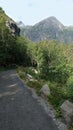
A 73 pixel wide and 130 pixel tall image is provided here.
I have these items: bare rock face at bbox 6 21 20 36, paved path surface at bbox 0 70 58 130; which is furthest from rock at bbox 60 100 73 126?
bare rock face at bbox 6 21 20 36

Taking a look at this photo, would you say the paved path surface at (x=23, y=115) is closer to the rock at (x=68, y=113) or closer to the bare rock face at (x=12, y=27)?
the rock at (x=68, y=113)

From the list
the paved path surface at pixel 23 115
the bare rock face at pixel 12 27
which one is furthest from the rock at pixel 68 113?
the bare rock face at pixel 12 27

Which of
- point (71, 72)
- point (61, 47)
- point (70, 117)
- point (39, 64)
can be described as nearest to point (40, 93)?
point (70, 117)

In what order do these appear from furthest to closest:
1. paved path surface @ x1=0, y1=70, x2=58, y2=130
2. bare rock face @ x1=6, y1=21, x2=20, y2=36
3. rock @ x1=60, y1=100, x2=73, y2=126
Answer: bare rock face @ x1=6, y1=21, x2=20, y2=36
paved path surface @ x1=0, y1=70, x2=58, y2=130
rock @ x1=60, y1=100, x2=73, y2=126

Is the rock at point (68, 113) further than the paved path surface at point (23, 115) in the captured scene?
No

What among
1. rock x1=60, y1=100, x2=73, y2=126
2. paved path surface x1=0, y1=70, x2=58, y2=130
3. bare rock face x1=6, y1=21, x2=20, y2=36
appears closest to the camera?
rock x1=60, y1=100, x2=73, y2=126

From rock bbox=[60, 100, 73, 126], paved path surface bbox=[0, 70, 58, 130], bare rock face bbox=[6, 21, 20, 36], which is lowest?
bare rock face bbox=[6, 21, 20, 36]

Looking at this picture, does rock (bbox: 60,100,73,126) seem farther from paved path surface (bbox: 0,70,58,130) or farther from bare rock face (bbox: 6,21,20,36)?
bare rock face (bbox: 6,21,20,36)

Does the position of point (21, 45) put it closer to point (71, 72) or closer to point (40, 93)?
point (71, 72)

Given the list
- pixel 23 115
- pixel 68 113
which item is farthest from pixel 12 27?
pixel 68 113

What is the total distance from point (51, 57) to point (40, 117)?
10292cm

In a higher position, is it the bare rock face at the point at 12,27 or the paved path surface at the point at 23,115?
the paved path surface at the point at 23,115

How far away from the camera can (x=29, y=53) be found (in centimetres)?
12731

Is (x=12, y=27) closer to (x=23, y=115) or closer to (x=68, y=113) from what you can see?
(x=23, y=115)
